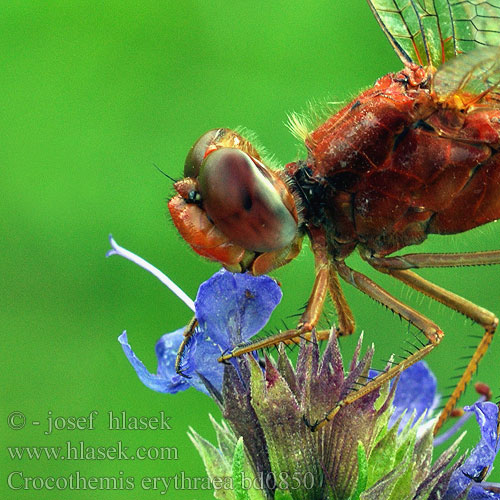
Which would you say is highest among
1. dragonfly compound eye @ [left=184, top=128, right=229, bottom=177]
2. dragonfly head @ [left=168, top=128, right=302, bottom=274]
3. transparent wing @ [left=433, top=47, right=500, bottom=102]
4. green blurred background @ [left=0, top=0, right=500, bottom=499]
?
transparent wing @ [left=433, top=47, right=500, bottom=102]

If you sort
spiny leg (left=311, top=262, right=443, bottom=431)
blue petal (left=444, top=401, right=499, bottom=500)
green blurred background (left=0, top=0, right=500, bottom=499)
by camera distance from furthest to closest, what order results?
green blurred background (left=0, top=0, right=500, bottom=499), spiny leg (left=311, top=262, right=443, bottom=431), blue petal (left=444, top=401, right=499, bottom=500)

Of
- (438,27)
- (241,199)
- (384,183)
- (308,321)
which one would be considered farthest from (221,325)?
(438,27)

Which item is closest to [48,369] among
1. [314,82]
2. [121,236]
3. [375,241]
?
[121,236]

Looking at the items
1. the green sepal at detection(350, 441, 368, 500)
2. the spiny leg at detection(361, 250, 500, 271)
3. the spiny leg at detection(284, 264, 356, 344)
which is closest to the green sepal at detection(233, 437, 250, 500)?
the green sepal at detection(350, 441, 368, 500)

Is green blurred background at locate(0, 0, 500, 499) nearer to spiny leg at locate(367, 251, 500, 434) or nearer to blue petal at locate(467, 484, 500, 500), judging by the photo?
spiny leg at locate(367, 251, 500, 434)

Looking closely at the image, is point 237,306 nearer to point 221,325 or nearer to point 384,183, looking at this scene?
point 221,325

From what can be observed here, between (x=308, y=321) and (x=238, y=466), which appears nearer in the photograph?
(x=238, y=466)

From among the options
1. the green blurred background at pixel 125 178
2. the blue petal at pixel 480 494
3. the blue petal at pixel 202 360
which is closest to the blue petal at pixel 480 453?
the blue petal at pixel 480 494
